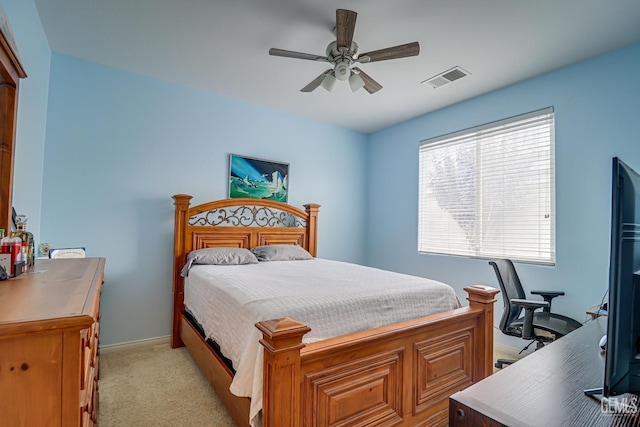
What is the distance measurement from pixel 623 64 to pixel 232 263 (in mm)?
3723

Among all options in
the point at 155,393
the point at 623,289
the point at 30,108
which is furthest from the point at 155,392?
the point at 623,289

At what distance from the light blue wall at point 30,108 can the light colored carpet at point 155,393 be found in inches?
51.6

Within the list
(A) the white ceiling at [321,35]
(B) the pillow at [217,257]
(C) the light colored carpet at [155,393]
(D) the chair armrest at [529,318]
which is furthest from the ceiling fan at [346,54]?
(C) the light colored carpet at [155,393]

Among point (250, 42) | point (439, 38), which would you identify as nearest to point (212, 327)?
point (250, 42)

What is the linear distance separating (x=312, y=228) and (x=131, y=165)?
2.13m

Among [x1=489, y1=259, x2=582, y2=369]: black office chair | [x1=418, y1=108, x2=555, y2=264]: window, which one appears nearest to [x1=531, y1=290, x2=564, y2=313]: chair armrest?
[x1=489, y1=259, x2=582, y2=369]: black office chair

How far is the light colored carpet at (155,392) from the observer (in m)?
1.89

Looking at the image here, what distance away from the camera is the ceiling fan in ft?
6.45

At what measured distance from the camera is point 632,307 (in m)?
0.66

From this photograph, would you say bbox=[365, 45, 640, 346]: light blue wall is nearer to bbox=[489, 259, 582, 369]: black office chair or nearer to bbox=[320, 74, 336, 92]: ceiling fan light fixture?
bbox=[489, 259, 582, 369]: black office chair

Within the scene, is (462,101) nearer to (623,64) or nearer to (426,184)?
(426,184)

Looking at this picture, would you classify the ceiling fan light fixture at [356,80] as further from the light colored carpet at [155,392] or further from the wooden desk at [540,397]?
the light colored carpet at [155,392]

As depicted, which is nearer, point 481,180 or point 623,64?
point 623,64

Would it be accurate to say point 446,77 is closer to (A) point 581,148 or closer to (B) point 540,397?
(A) point 581,148
